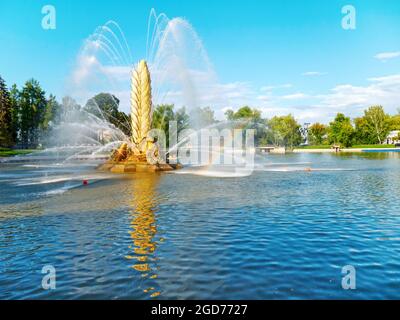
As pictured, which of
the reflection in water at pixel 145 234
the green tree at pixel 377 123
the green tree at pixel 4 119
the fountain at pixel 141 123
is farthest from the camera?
the green tree at pixel 377 123

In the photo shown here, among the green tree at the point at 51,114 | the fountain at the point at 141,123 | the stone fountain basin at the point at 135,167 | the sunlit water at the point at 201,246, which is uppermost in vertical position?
the green tree at the point at 51,114

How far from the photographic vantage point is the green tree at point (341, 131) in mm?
127688

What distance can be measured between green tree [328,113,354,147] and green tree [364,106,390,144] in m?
9.22

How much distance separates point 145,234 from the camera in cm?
1222

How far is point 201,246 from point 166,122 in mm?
→ 74495

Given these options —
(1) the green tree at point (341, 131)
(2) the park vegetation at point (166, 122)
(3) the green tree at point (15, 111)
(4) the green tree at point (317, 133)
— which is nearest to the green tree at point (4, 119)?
(2) the park vegetation at point (166, 122)

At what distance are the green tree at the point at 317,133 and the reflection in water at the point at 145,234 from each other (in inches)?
6244

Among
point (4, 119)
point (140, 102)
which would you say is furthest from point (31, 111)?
point (140, 102)

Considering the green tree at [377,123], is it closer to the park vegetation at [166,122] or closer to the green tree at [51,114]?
the park vegetation at [166,122]

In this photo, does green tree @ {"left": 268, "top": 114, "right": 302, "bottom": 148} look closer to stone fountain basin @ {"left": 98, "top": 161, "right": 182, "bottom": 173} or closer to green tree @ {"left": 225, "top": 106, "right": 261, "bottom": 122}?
green tree @ {"left": 225, "top": 106, "right": 261, "bottom": 122}

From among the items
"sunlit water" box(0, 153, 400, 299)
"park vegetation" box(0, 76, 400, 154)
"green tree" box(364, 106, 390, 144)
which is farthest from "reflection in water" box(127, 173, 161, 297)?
"green tree" box(364, 106, 390, 144)
